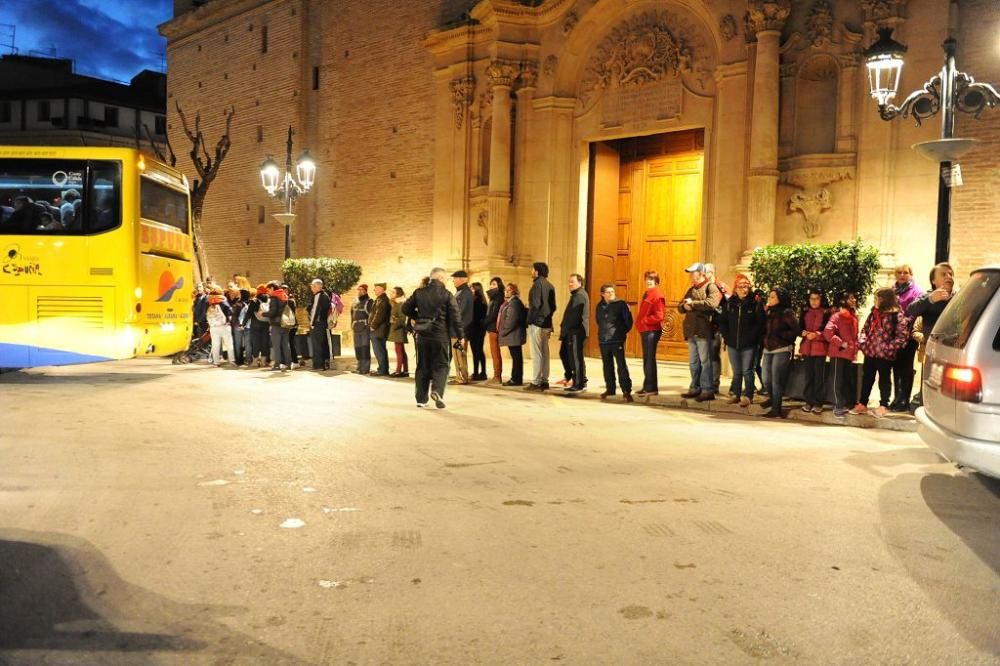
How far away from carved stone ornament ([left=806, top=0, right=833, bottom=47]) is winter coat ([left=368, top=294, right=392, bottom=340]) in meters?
9.25

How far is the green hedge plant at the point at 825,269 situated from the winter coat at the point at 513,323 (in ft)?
14.5

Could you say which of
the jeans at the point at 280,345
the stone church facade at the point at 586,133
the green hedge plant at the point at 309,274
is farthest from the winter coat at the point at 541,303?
the green hedge plant at the point at 309,274

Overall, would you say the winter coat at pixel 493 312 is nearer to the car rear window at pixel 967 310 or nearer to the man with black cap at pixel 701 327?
the man with black cap at pixel 701 327

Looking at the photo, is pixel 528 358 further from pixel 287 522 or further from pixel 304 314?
pixel 287 522

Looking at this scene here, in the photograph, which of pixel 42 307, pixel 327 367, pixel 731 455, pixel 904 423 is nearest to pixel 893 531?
pixel 731 455

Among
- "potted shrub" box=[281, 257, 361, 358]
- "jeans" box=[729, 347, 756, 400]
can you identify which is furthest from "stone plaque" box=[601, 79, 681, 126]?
"jeans" box=[729, 347, 756, 400]

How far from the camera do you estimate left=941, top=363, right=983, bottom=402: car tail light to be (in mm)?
5848

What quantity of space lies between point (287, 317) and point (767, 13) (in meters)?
10.7

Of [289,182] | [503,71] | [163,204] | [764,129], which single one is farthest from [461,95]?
[163,204]

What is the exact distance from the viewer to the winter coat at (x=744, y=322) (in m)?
11.6

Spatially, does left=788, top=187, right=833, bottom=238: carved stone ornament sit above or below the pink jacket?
above

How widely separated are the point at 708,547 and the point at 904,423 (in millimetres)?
6164

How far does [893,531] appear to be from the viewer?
5594mm

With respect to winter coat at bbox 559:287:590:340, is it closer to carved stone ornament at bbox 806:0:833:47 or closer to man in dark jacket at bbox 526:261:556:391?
man in dark jacket at bbox 526:261:556:391
